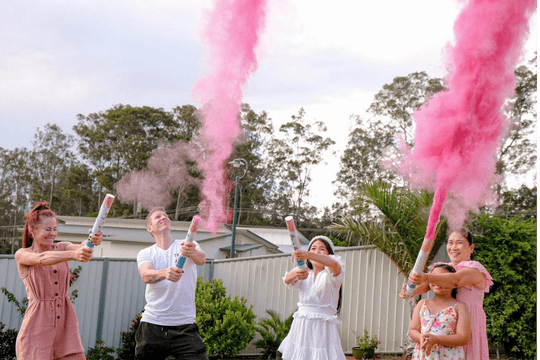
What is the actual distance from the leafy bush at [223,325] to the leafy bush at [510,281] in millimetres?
4186

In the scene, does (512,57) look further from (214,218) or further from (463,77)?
(214,218)

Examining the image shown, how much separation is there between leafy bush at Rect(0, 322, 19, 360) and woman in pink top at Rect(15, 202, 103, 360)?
4.37 metres

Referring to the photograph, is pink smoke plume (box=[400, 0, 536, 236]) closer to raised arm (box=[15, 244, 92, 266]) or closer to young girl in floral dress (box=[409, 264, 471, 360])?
young girl in floral dress (box=[409, 264, 471, 360])

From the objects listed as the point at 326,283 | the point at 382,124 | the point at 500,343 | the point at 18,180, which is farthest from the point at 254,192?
the point at 326,283

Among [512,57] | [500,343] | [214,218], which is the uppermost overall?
[512,57]

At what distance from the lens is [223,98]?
6922mm

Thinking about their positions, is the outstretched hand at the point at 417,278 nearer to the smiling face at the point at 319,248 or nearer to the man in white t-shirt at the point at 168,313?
the smiling face at the point at 319,248

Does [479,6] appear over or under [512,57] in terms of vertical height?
over

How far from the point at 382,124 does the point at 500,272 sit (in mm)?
21075

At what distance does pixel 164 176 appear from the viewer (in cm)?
2683

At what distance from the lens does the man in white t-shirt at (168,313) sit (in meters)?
4.58

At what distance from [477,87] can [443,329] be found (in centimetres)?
248

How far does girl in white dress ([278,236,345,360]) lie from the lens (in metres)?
4.58

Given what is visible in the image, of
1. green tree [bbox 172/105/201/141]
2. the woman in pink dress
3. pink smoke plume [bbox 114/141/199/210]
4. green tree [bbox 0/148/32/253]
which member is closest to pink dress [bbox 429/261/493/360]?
the woman in pink dress
